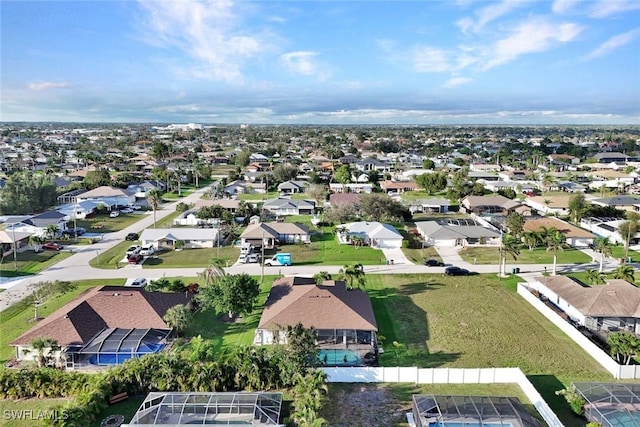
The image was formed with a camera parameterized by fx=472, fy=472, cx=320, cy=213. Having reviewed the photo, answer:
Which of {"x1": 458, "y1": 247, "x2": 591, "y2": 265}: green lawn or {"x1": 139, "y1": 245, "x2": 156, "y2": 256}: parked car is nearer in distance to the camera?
{"x1": 458, "y1": 247, "x2": 591, "y2": 265}: green lawn

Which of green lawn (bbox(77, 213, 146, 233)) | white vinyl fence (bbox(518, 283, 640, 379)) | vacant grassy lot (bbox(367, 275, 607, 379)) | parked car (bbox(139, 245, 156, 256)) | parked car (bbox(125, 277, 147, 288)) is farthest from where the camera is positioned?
green lawn (bbox(77, 213, 146, 233))

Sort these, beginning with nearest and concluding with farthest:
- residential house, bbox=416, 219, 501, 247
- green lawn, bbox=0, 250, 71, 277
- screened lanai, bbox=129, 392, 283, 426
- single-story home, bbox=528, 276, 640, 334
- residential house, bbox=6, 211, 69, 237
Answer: screened lanai, bbox=129, 392, 283, 426, single-story home, bbox=528, 276, 640, 334, green lawn, bbox=0, 250, 71, 277, residential house, bbox=416, 219, 501, 247, residential house, bbox=6, 211, 69, 237

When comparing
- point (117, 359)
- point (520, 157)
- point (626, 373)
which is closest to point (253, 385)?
point (117, 359)

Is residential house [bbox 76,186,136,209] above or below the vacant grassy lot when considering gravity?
above

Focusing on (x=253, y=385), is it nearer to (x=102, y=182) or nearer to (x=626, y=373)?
(x=626, y=373)

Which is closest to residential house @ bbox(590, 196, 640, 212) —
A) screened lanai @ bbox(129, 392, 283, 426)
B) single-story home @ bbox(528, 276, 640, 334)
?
single-story home @ bbox(528, 276, 640, 334)

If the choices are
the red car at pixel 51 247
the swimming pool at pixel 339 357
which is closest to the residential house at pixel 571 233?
the swimming pool at pixel 339 357

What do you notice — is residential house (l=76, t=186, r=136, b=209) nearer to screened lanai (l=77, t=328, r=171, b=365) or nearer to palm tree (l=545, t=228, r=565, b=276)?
screened lanai (l=77, t=328, r=171, b=365)
